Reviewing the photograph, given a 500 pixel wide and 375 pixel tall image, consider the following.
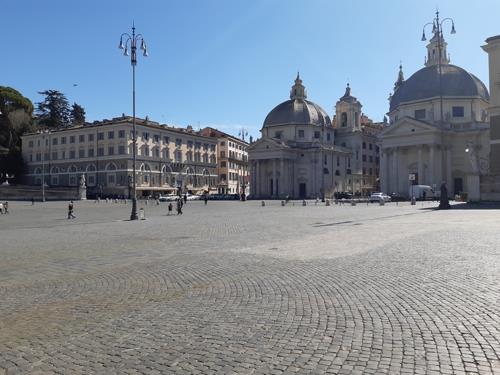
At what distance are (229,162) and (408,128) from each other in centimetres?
4882

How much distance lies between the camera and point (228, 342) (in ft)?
17.3

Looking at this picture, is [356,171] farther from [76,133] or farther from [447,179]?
[76,133]

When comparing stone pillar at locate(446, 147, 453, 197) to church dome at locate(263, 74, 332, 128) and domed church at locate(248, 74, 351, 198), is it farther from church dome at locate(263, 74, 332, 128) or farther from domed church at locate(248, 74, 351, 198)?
church dome at locate(263, 74, 332, 128)

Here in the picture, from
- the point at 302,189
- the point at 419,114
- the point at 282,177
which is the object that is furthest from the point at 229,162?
the point at 419,114

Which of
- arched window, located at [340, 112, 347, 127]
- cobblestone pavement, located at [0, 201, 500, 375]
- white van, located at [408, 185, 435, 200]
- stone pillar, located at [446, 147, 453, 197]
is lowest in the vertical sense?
cobblestone pavement, located at [0, 201, 500, 375]

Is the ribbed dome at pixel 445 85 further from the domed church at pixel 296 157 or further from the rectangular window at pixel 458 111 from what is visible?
the domed church at pixel 296 157

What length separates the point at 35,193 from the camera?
77.1 metres

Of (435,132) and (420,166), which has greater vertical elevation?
(435,132)

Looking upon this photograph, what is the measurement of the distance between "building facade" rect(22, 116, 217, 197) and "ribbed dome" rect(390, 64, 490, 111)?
4228 cm

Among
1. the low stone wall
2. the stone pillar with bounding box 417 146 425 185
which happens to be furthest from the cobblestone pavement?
the low stone wall

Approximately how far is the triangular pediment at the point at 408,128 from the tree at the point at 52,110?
7375 cm

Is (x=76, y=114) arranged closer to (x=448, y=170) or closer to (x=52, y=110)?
(x=52, y=110)

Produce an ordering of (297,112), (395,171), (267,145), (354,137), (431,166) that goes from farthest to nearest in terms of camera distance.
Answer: (354,137) < (297,112) < (267,145) < (395,171) < (431,166)

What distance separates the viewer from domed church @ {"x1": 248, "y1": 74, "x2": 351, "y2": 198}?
8725cm
